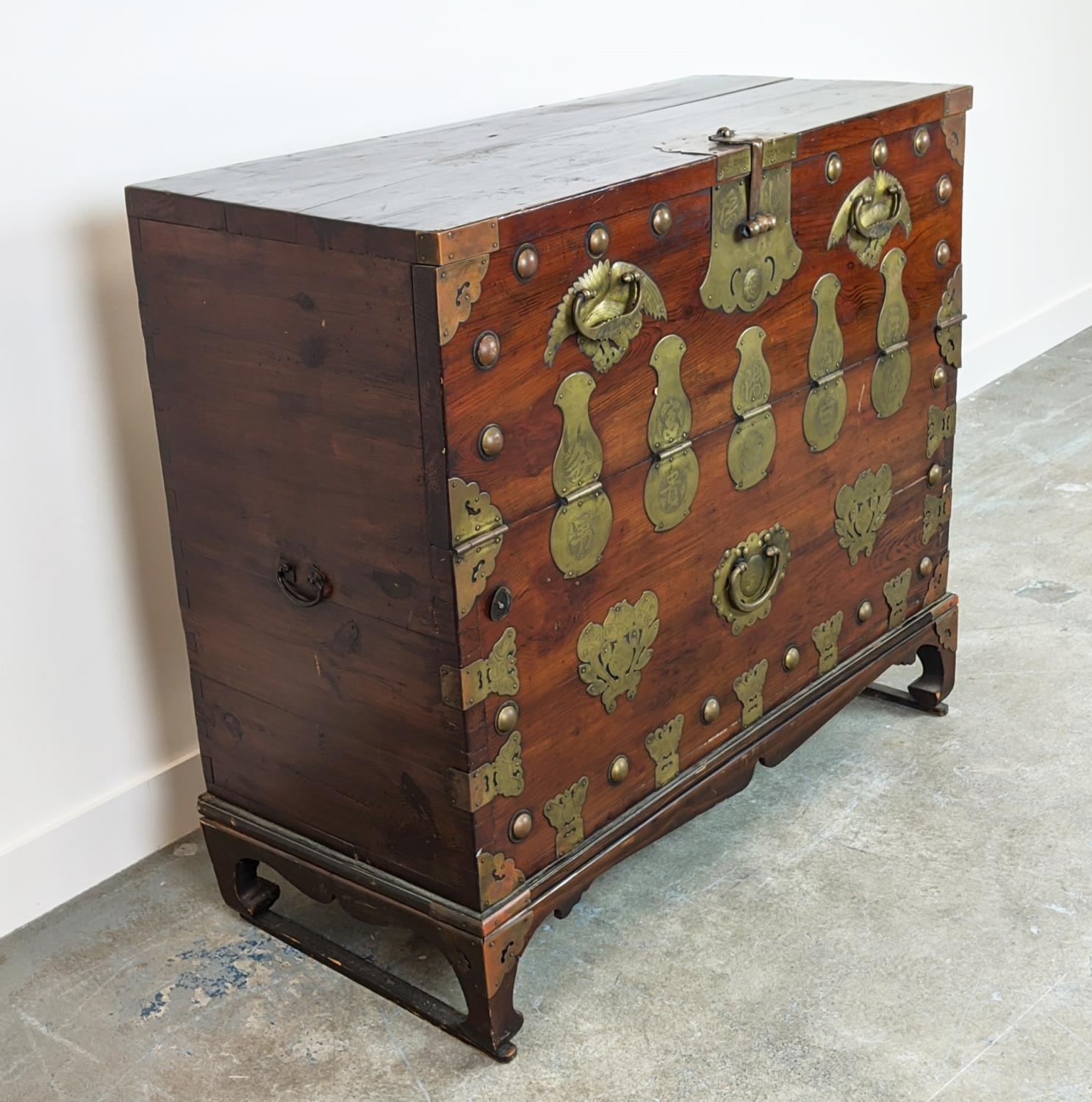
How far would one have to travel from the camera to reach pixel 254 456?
6.32ft

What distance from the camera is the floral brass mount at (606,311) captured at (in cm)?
180

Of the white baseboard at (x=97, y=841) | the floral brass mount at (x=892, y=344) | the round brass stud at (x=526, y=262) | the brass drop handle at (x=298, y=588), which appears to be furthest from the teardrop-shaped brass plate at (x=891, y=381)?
the white baseboard at (x=97, y=841)

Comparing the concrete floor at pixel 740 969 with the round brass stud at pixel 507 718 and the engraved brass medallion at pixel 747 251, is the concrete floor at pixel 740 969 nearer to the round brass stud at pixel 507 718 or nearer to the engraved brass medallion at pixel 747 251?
the round brass stud at pixel 507 718

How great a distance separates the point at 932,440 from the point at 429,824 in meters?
1.21

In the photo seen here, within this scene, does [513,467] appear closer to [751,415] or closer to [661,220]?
[661,220]

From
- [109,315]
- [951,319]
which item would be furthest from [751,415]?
[109,315]

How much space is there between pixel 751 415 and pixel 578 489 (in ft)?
1.27

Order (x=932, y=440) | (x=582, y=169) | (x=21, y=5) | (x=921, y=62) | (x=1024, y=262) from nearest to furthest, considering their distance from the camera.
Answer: (x=582, y=169) → (x=21, y=5) → (x=932, y=440) → (x=921, y=62) → (x=1024, y=262)

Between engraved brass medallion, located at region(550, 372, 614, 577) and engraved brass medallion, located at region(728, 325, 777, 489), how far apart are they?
11.5 inches

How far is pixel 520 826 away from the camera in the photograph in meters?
1.95

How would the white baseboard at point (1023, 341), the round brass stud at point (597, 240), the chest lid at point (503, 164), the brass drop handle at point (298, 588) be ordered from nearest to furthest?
the chest lid at point (503, 164) < the round brass stud at point (597, 240) < the brass drop handle at point (298, 588) < the white baseboard at point (1023, 341)

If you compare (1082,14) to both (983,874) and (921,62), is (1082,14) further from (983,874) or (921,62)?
(983,874)

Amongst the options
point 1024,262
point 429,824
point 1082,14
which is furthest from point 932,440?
point 1082,14

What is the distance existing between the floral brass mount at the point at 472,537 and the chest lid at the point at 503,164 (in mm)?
279
